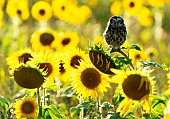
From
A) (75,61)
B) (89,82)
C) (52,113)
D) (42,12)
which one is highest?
(42,12)

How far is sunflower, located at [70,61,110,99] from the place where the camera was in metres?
2.56

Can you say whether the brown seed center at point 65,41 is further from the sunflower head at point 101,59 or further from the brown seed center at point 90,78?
the sunflower head at point 101,59

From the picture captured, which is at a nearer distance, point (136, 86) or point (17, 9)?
point (136, 86)

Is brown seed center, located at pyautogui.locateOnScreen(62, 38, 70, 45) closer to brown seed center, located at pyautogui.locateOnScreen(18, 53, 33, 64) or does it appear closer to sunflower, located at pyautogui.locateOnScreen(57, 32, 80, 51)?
sunflower, located at pyautogui.locateOnScreen(57, 32, 80, 51)

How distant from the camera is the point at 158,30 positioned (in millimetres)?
6371

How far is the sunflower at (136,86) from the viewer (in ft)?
6.93

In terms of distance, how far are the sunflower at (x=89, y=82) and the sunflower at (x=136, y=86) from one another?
37 centimetres

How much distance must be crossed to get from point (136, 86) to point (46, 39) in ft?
7.03

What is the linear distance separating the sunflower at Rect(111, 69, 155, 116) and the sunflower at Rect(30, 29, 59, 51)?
200 cm

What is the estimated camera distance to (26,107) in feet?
8.57

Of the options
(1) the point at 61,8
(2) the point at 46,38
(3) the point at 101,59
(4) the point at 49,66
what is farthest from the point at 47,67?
(1) the point at 61,8

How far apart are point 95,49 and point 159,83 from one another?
68.2 inches

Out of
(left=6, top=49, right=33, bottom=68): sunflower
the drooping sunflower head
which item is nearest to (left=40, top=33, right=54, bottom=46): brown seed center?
(left=6, top=49, right=33, bottom=68): sunflower

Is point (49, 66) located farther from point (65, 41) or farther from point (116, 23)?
point (65, 41)
